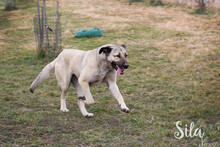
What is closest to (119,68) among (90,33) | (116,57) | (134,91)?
(116,57)

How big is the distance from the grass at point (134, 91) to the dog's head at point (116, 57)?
1.17 metres

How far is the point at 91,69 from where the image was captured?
5887 mm

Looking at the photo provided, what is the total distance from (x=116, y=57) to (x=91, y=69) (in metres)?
0.63

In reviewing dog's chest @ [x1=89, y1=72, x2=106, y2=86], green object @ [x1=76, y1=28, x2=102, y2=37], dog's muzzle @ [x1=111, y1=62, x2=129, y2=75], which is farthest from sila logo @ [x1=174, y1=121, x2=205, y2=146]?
green object @ [x1=76, y1=28, x2=102, y2=37]

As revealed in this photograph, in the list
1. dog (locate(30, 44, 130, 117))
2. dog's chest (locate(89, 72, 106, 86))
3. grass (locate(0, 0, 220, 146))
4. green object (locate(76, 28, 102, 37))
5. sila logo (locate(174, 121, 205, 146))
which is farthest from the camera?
green object (locate(76, 28, 102, 37))

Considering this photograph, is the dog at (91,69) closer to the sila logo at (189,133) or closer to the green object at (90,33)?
the sila logo at (189,133)

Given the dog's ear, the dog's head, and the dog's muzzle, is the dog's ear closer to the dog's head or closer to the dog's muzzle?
the dog's head

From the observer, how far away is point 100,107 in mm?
7199

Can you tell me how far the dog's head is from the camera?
215 inches

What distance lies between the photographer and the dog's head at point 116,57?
546 cm

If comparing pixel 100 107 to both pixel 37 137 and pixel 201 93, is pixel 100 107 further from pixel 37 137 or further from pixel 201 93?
pixel 201 93

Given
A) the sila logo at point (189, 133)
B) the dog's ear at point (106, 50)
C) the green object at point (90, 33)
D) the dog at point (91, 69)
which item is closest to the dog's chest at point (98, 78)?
the dog at point (91, 69)

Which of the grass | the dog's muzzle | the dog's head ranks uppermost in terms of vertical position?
the dog's head

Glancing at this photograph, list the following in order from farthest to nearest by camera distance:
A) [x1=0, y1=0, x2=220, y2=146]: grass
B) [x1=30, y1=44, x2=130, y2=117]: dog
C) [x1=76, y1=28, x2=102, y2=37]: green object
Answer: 1. [x1=76, y1=28, x2=102, y2=37]: green object
2. [x1=30, y1=44, x2=130, y2=117]: dog
3. [x1=0, y1=0, x2=220, y2=146]: grass
